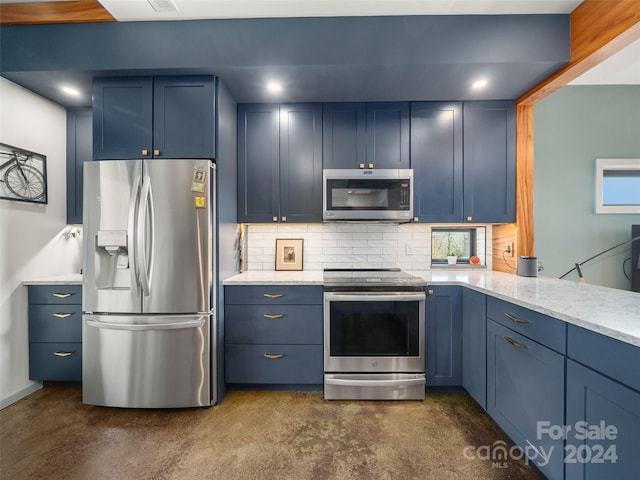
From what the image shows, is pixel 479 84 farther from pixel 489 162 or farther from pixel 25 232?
pixel 25 232

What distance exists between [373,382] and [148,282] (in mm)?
1809

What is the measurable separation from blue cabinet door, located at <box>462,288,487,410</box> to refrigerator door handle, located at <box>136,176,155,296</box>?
2333 mm

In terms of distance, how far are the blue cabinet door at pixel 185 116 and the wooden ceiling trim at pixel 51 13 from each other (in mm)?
523

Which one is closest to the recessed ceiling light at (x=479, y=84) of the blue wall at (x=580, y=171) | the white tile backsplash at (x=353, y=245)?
the white tile backsplash at (x=353, y=245)

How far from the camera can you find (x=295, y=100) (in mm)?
2564

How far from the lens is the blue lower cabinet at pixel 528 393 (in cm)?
130

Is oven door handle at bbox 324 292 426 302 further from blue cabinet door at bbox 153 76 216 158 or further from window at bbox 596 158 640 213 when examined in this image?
window at bbox 596 158 640 213

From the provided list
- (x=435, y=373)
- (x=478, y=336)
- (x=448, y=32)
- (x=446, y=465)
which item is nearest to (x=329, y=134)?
(x=448, y=32)

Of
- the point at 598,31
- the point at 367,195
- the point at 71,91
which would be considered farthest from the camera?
the point at 367,195

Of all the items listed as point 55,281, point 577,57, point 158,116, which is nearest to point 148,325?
point 55,281

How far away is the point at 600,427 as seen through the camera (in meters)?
1.08

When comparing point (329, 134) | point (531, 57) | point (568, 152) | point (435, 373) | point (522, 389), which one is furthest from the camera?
point (568, 152)

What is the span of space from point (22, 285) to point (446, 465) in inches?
130

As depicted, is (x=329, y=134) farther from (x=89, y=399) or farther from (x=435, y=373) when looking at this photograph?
(x=89, y=399)
